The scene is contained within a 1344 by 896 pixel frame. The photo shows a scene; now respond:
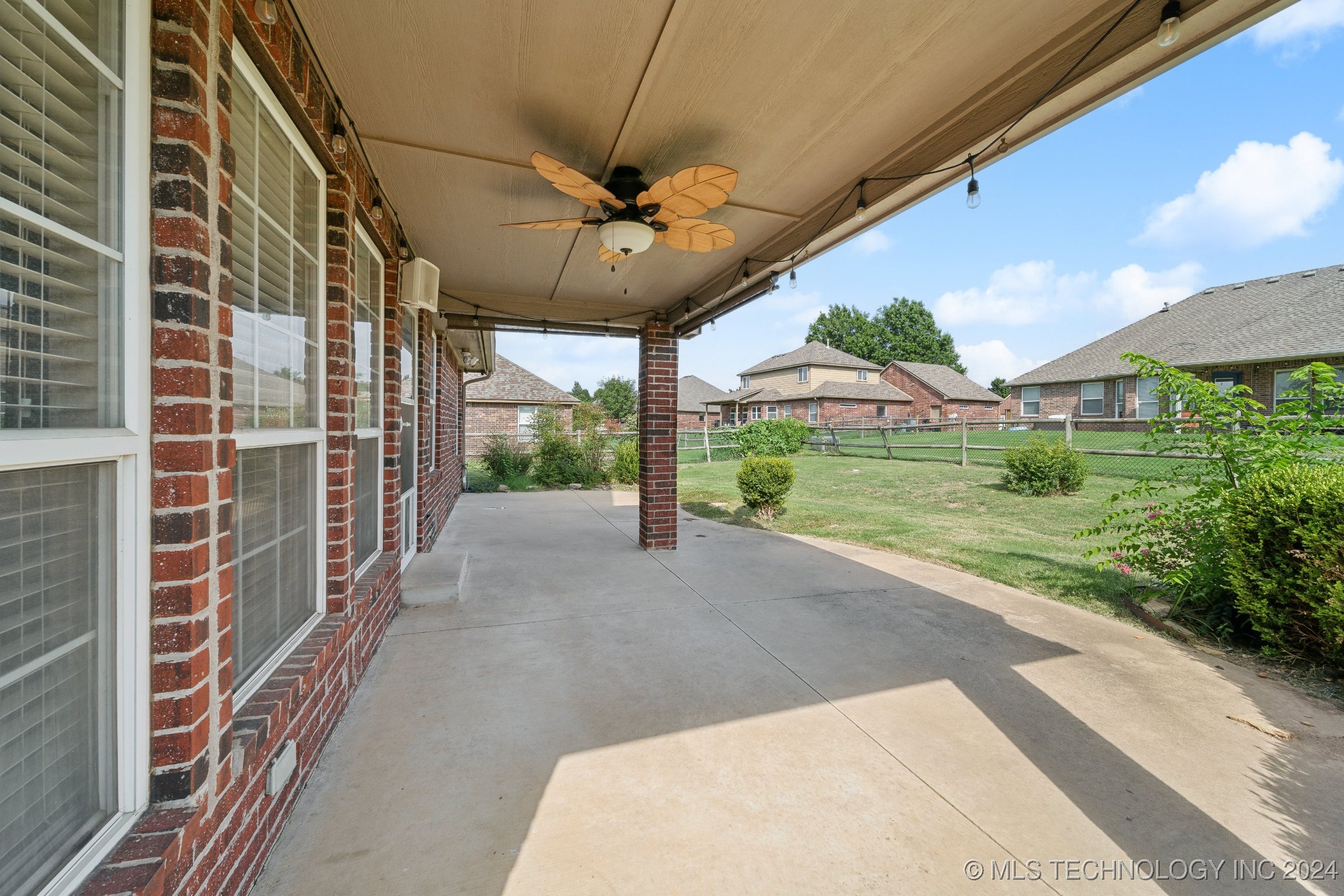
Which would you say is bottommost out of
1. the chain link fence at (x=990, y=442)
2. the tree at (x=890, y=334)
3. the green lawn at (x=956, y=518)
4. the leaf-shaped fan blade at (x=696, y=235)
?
the green lawn at (x=956, y=518)

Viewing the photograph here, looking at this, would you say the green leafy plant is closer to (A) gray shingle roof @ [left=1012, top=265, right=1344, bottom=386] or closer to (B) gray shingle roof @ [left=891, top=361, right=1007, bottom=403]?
(A) gray shingle roof @ [left=1012, top=265, right=1344, bottom=386]

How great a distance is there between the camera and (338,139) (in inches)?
93.9

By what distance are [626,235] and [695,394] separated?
1431 inches

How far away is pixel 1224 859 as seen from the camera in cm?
180

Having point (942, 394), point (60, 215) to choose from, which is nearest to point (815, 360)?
point (942, 394)

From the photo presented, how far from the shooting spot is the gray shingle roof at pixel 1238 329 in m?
13.2

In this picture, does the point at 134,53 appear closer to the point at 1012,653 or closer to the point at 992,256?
the point at 1012,653

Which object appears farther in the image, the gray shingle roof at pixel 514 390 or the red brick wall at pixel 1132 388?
the gray shingle roof at pixel 514 390

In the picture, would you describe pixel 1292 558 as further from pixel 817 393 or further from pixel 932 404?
pixel 932 404

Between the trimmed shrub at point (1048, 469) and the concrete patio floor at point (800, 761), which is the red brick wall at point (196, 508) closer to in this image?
the concrete patio floor at point (800, 761)

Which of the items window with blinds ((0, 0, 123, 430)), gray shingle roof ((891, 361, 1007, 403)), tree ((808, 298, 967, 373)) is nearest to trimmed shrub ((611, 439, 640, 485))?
window with blinds ((0, 0, 123, 430))

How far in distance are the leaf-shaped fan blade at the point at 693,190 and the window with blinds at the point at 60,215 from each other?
6.04ft

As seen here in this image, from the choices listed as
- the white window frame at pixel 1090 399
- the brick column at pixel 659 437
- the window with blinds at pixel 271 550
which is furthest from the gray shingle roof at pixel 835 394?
the window with blinds at pixel 271 550

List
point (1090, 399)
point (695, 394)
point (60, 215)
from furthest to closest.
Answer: point (695, 394)
point (1090, 399)
point (60, 215)
